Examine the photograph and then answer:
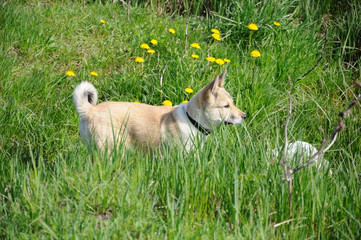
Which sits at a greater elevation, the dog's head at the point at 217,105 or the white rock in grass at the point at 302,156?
the dog's head at the point at 217,105

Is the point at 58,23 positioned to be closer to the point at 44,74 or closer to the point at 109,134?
the point at 44,74

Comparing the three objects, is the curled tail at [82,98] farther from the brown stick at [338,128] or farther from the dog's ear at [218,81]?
the brown stick at [338,128]

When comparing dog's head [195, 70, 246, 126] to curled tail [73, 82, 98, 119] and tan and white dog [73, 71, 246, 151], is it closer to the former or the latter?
tan and white dog [73, 71, 246, 151]

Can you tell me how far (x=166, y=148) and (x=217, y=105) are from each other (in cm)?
81

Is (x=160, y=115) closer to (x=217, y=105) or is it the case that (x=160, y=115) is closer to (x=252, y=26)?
(x=217, y=105)

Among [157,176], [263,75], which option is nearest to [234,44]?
[263,75]

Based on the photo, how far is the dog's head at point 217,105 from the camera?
405 centimetres

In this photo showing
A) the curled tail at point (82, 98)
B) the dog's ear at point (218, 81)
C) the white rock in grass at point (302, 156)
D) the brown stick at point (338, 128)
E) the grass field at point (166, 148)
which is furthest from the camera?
Result: the dog's ear at point (218, 81)

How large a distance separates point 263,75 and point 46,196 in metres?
3.04

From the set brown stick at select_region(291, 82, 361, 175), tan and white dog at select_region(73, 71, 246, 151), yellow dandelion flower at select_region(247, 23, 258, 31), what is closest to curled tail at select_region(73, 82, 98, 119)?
tan and white dog at select_region(73, 71, 246, 151)

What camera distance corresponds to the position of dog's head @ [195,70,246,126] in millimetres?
4051

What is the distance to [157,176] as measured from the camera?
3074 millimetres

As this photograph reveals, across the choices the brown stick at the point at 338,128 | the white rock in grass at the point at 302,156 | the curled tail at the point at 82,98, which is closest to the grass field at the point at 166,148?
the white rock in grass at the point at 302,156

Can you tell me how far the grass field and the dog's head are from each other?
121mm
